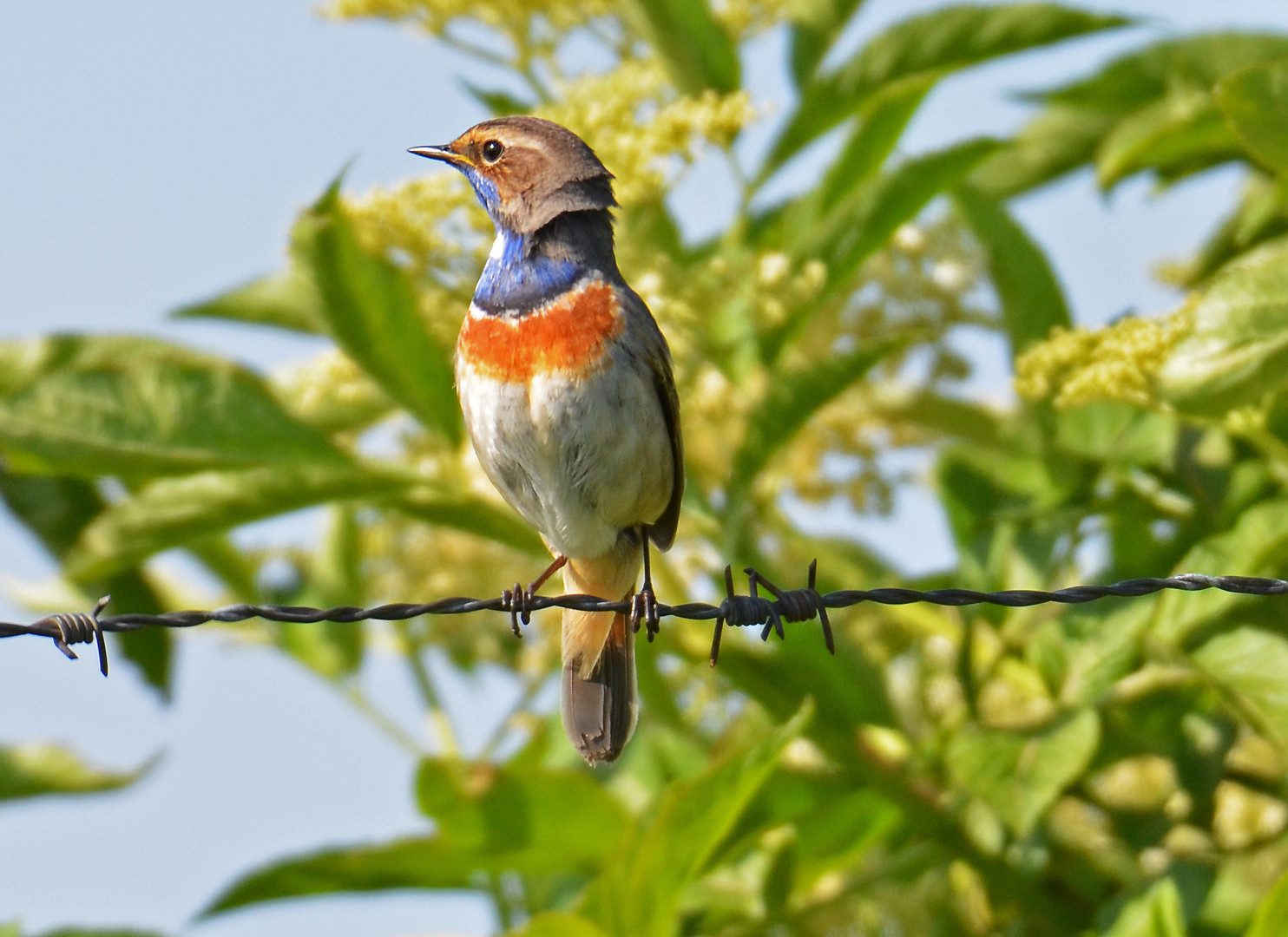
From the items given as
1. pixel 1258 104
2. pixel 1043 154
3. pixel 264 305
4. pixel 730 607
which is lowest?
pixel 730 607

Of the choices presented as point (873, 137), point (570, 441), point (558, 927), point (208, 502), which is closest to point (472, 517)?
point (570, 441)

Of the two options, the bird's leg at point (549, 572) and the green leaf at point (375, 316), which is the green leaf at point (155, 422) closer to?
the green leaf at point (375, 316)

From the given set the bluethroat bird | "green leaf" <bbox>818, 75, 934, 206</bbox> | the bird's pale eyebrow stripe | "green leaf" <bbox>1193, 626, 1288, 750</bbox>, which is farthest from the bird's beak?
"green leaf" <bbox>1193, 626, 1288, 750</bbox>

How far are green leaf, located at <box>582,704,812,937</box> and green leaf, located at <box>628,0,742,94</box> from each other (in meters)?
1.88

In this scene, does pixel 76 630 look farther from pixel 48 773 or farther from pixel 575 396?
pixel 48 773

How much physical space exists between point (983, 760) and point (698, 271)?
1.33 meters

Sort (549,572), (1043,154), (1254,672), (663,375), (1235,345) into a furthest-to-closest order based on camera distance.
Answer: (1043,154) < (549,572) < (663,375) < (1254,672) < (1235,345)

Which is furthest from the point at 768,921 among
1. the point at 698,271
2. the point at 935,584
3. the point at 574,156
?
the point at 574,156

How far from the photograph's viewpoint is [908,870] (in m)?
3.83

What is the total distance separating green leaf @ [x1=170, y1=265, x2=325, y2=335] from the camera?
13.5 feet

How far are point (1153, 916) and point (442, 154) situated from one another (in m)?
2.58

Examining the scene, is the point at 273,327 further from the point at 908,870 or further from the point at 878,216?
the point at 908,870

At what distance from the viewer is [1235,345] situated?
3.04 meters

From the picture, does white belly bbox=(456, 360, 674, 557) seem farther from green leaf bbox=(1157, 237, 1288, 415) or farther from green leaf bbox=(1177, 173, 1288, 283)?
green leaf bbox=(1177, 173, 1288, 283)
